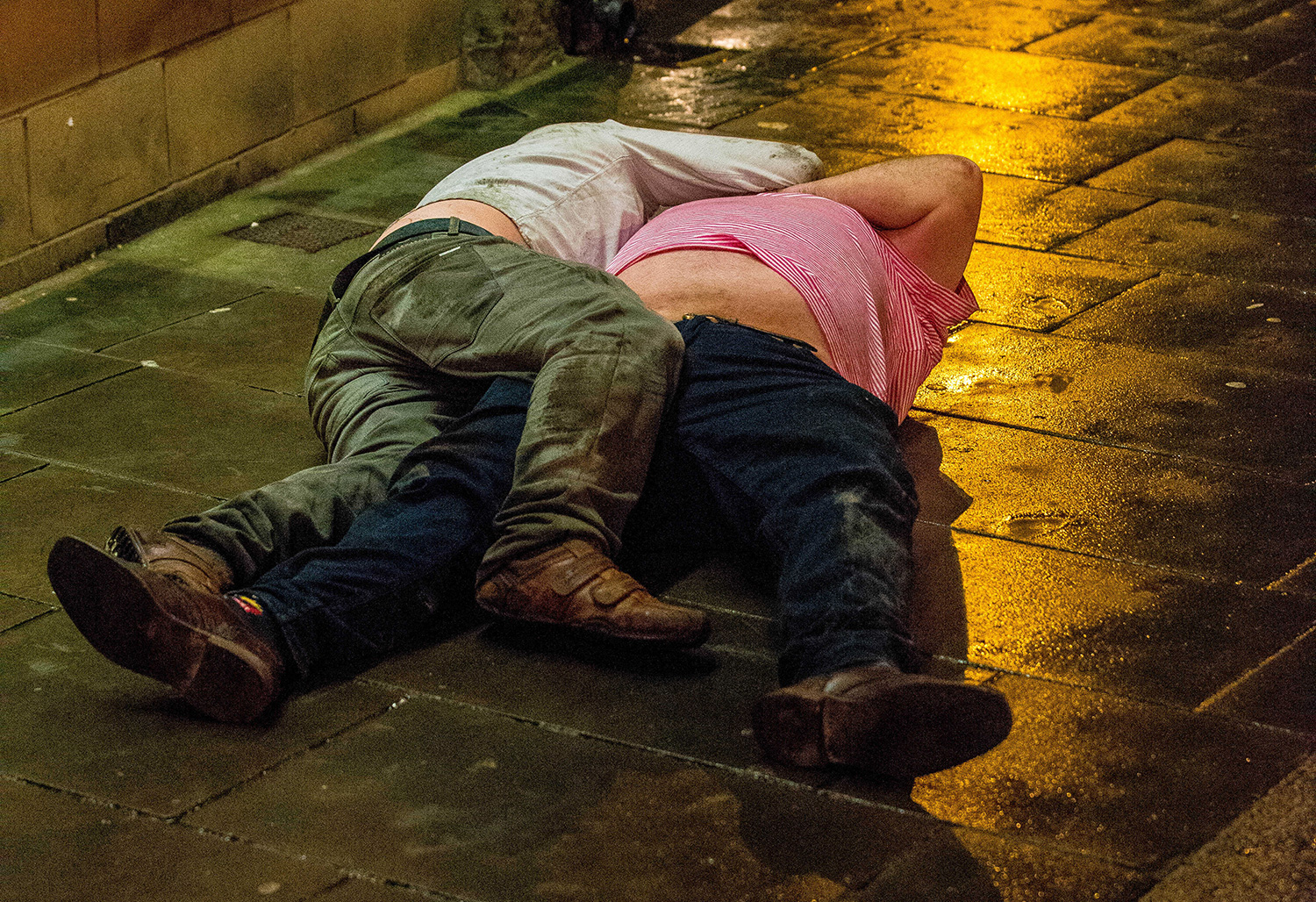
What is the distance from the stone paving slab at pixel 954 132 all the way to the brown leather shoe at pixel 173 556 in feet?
13.6

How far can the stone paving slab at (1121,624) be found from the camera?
3.05 m

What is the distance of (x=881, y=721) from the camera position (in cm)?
257

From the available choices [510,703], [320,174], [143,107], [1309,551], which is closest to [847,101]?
[320,174]

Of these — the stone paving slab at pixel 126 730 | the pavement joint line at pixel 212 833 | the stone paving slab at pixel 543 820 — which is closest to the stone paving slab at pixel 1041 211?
the stone paving slab at pixel 543 820

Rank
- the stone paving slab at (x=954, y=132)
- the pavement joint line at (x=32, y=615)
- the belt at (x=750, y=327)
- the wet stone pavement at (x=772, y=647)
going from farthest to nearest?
the stone paving slab at (x=954, y=132), the belt at (x=750, y=327), the pavement joint line at (x=32, y=615), the wet stone pavement at (x=772, y=647)

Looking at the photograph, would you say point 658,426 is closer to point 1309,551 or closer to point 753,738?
point 753,738

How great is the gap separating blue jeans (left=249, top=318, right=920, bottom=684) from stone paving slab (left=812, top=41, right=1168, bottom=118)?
169 inches

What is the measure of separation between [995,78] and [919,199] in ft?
12.9

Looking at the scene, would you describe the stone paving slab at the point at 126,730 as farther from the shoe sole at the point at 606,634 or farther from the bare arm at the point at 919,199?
the bare arm at the point at 919,199

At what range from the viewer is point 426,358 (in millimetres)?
3436

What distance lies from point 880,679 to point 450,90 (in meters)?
5.46

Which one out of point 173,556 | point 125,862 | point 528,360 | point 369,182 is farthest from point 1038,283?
point 125,862

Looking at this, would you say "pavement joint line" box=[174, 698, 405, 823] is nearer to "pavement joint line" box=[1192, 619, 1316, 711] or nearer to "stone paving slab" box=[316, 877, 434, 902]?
"stone paving slab" box=[316, 877, 434, 902]

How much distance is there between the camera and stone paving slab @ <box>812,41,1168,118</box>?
24.0ft
